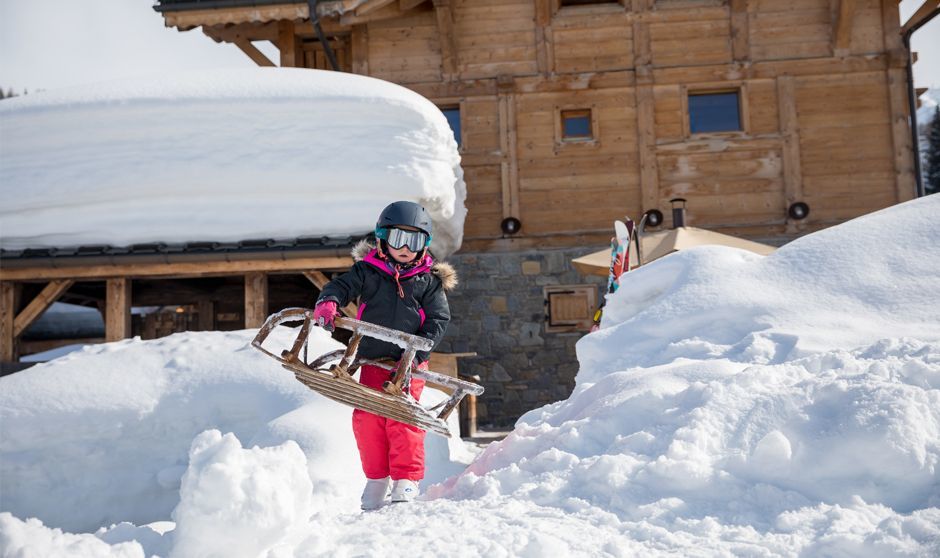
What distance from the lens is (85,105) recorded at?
314 inches

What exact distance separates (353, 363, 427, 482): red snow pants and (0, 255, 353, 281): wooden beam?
164 inches

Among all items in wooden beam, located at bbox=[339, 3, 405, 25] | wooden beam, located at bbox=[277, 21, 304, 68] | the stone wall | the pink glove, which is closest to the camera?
the pink glove

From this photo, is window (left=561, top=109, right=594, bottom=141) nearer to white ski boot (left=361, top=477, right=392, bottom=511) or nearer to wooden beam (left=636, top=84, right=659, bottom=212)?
wooden beam (left=636, top=84, right=659, bottom=212)

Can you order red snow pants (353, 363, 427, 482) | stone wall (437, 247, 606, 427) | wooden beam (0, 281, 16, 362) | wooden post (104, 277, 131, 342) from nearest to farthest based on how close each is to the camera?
red snow pants (353, 363, 427, 482) → wooden beam (0, 281, 16, 362) → wooden post (104, 277, 131, 342) → stone wall (437, 247, 606, 427)

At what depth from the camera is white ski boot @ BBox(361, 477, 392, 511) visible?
3.60m

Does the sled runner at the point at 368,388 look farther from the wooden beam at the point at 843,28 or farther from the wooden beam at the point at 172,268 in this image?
the wooden beam at the point at 843,28

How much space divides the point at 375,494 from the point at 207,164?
5279 millimetres

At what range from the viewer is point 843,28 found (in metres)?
10.9

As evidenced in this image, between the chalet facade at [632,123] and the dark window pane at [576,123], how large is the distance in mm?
29

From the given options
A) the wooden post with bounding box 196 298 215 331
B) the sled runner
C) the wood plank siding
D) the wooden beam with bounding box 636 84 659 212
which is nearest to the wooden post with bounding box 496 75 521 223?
the wood plank siding

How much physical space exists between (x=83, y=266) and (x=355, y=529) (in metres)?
6.22

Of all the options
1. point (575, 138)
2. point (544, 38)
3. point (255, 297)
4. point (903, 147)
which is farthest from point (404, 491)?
point (903, 147)

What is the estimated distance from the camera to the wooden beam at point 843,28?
10.8 metres

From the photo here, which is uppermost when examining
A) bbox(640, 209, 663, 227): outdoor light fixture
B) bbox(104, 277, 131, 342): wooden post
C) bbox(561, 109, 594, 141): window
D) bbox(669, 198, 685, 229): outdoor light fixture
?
bbox(561, 109, 594, 141): window
